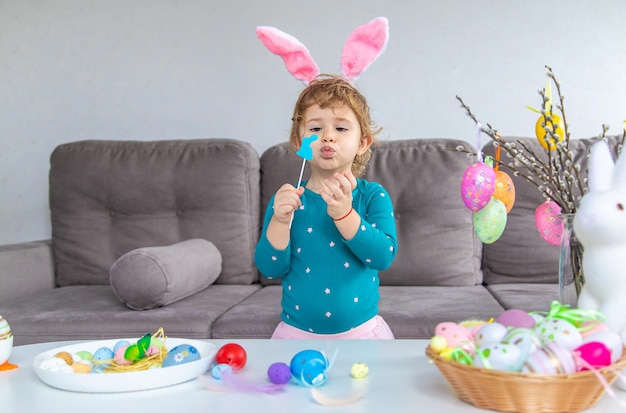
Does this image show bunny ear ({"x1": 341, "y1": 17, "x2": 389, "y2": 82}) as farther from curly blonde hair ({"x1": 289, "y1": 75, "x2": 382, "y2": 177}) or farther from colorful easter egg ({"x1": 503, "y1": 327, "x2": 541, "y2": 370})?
colorful easter egg ({"x1": 503, "y1": 327, "x2": 541, "y2": 370})

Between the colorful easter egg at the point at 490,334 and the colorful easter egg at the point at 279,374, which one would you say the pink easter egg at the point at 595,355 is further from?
the colorful easter egg at the point at 279,374

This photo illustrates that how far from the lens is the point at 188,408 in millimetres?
771

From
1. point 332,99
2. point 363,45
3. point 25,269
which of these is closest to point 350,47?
point 363,45

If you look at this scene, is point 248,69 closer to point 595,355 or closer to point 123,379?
point 123,379

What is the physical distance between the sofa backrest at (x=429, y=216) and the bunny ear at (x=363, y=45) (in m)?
0.72

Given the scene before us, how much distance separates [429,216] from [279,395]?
52.9 inches

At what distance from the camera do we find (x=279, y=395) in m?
0.81

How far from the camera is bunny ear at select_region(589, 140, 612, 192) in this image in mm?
821

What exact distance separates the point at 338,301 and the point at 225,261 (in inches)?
34.3

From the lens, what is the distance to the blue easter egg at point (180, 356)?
2.93ft

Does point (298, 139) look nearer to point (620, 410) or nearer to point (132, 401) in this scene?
point (132, 401)

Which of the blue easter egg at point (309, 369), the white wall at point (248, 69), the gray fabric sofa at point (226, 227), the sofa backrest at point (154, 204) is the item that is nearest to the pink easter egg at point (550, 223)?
the blue easter egg at point (309, 369)

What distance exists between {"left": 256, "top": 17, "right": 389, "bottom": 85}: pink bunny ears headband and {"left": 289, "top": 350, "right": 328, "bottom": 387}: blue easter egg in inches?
28.2

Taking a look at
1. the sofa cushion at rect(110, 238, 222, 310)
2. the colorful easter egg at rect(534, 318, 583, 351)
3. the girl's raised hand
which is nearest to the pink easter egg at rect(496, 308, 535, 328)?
the colorful easter egg at rect(534, 318, 583, 351)
